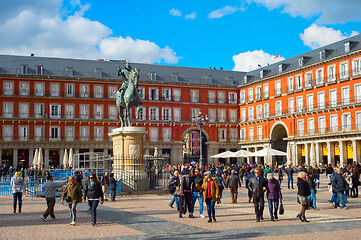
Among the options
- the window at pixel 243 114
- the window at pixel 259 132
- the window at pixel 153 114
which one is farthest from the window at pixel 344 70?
the window at pixel 153 114

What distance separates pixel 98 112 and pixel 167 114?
9.48 m

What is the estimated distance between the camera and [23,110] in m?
55.8

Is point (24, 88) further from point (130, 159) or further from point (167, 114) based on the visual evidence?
point (130, 159)

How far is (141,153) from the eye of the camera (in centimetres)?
2078

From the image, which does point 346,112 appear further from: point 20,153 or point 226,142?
point 20,153

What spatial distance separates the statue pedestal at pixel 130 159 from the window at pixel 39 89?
126 feet

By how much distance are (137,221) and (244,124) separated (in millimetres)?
51821

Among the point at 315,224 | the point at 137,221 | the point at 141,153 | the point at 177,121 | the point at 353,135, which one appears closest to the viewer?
the point at 315,224

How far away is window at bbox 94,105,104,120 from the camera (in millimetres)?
58438

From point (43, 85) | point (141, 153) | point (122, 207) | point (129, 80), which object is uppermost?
point (43, 85)

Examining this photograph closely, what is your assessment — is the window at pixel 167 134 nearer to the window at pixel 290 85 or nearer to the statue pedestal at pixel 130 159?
the window at pixel 290 85

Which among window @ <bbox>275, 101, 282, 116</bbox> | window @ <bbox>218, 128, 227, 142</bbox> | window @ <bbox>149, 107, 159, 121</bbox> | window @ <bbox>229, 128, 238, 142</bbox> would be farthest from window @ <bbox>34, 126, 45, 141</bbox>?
window @ <bbox>275, 101, 282, 116</bbox>

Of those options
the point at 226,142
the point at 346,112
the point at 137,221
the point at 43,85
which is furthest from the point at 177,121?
the point at 137,221

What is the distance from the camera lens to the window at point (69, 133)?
57.1m
